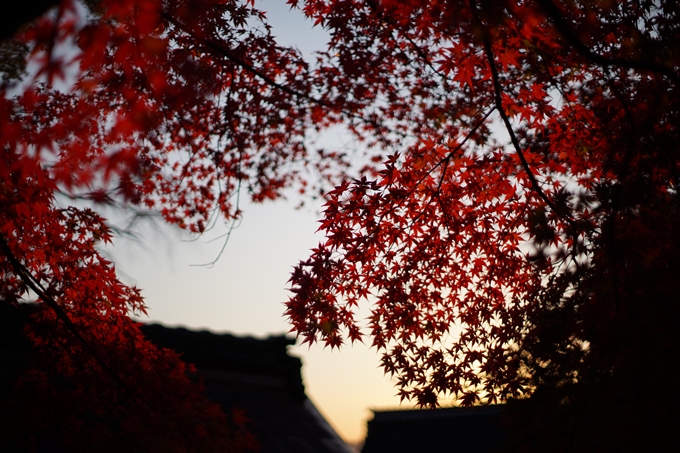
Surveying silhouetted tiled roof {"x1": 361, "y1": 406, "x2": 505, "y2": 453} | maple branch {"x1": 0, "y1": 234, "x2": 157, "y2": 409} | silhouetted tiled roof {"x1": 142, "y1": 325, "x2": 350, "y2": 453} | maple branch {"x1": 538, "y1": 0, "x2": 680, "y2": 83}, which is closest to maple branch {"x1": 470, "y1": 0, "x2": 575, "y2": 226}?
maple branch {"x1": 538, "y1": 0, "x2": 680, "y2": 83}

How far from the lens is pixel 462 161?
5.87 meters

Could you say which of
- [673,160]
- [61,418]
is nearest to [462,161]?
[673,160]

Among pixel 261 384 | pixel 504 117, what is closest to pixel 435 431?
pixel 261 384

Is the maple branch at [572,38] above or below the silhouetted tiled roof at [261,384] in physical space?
above

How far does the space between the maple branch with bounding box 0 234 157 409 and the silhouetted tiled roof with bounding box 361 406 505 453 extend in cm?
1317

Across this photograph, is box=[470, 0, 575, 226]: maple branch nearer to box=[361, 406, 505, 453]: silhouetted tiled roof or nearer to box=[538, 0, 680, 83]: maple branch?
box=[538, 0, 680, 83]: maple branch

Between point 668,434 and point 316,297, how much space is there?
3.30 metres

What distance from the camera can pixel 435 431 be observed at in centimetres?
1789

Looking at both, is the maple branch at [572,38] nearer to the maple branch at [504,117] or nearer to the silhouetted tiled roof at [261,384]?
the maple branch at [504,117]

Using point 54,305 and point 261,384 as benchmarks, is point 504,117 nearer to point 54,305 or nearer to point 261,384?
point 54,305

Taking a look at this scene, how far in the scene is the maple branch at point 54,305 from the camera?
4.58 metres

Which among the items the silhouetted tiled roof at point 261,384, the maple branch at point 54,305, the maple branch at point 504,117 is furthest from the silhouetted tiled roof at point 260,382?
the maple branch at point 504,117

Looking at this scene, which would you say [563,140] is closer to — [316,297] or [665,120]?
[665,120]

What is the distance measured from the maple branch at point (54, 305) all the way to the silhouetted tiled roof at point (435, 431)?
1317cm
